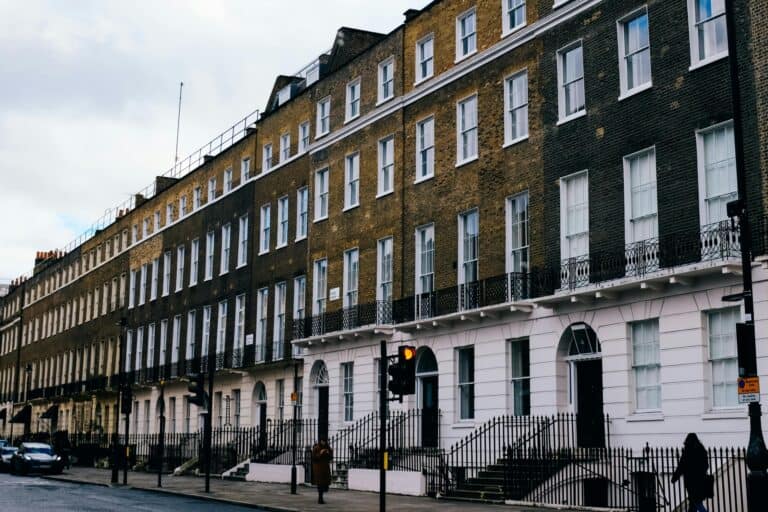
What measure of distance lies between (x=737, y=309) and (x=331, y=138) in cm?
1940

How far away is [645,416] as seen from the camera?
21953 mm

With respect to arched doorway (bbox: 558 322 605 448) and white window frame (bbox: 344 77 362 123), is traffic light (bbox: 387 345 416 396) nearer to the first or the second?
arched doorway (bbox: 558 322 605 448)

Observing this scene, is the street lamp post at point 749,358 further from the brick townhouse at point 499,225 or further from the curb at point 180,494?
the curb at point 180,494

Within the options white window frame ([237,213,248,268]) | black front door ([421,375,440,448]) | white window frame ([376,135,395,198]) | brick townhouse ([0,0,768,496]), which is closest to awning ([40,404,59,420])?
brick townhouse ([0,0,768,496])

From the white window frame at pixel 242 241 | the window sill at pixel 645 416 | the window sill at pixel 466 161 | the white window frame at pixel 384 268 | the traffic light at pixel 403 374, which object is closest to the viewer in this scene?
the traffic light at pixel 403 374

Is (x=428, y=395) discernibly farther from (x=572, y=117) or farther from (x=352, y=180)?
(x=572, y=117)

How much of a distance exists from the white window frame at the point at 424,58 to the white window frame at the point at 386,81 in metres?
1.52

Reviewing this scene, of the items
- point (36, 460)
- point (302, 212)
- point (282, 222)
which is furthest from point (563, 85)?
point (36, 460)

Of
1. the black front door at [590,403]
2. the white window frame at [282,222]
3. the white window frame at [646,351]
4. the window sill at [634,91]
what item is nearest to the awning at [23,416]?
the white window frame at [282,222]

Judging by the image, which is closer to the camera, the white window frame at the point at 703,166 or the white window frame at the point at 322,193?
the white window frame at the point at 703,166

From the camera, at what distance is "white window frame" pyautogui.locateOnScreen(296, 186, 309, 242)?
38.9 meters

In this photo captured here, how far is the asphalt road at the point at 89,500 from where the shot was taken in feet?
74.3

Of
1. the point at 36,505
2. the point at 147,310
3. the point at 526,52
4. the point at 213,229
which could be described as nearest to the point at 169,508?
the point at 36,505

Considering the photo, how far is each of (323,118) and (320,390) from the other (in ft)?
32.4
